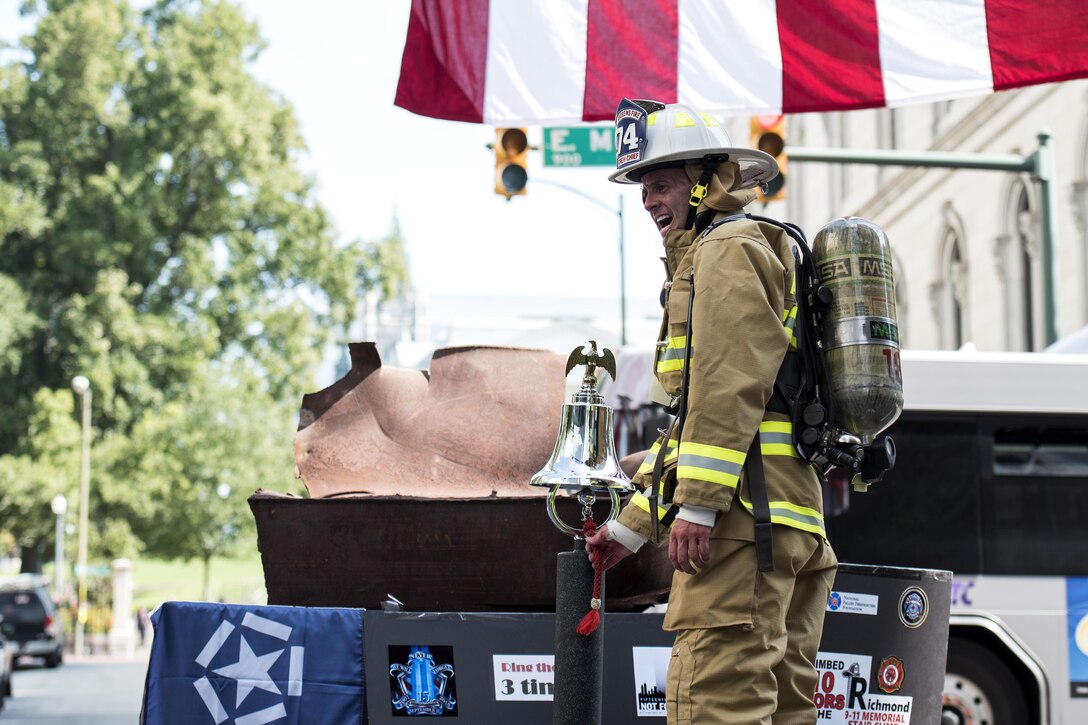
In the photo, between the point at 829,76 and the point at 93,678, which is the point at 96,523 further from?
the point at 829,76

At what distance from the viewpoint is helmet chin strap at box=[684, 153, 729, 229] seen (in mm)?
3918

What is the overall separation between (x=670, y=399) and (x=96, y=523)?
125 ft

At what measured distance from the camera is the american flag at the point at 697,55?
602cm

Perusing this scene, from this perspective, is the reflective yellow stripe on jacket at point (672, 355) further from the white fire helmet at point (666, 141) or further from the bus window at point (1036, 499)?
the bus window at point (1036, 499)

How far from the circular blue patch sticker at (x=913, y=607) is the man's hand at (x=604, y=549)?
55.4 inches

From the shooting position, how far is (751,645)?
11.4ft

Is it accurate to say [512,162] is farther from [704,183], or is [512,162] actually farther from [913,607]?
[704,183]

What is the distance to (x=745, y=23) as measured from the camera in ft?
20.3

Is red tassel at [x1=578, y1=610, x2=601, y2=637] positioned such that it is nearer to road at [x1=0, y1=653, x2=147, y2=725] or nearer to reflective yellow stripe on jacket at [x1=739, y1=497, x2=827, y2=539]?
reflective yellow stripe on jacket at [x1=739, y1=497, x2=827, y2=539]

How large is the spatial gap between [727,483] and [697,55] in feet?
10.6

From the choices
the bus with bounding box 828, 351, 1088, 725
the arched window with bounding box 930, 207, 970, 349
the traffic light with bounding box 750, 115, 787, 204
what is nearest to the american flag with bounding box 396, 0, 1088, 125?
the bus with bounding box 828, 351, 1088, 725

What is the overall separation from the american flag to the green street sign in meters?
7.82


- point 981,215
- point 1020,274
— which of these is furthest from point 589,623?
point 981,215

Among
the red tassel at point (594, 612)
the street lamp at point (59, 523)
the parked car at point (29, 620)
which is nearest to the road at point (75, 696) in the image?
the parked car at point (29, 620)
